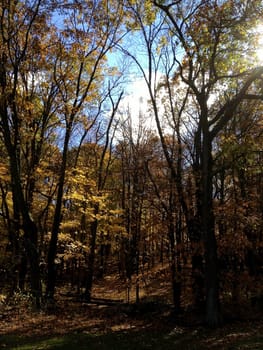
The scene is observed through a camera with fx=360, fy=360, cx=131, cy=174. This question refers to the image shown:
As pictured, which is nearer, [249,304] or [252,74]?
[252,74]

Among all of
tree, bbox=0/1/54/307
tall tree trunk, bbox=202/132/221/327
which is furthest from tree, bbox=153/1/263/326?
tree, bbox=0/1/54/307

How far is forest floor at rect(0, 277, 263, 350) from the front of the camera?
9.00 meters

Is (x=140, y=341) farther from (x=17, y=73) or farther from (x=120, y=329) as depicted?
(x=17, y=73)

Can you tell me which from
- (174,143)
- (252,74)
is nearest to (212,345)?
(252,74)

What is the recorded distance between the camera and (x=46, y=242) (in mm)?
20234

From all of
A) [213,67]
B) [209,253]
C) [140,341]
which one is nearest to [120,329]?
[140,341]

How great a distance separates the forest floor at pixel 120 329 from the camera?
9.00 m

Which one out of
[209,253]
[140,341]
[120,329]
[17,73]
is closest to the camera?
[140,341]

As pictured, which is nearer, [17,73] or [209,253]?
[209,253]

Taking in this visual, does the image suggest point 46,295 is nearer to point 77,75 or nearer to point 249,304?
point 249,304

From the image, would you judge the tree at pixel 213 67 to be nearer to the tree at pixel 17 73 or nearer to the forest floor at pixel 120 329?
the forest floor at pixel 120 329

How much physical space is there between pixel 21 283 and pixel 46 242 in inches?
110

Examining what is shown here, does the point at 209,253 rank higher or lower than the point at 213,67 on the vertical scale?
lower

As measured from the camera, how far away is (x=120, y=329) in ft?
38.9
